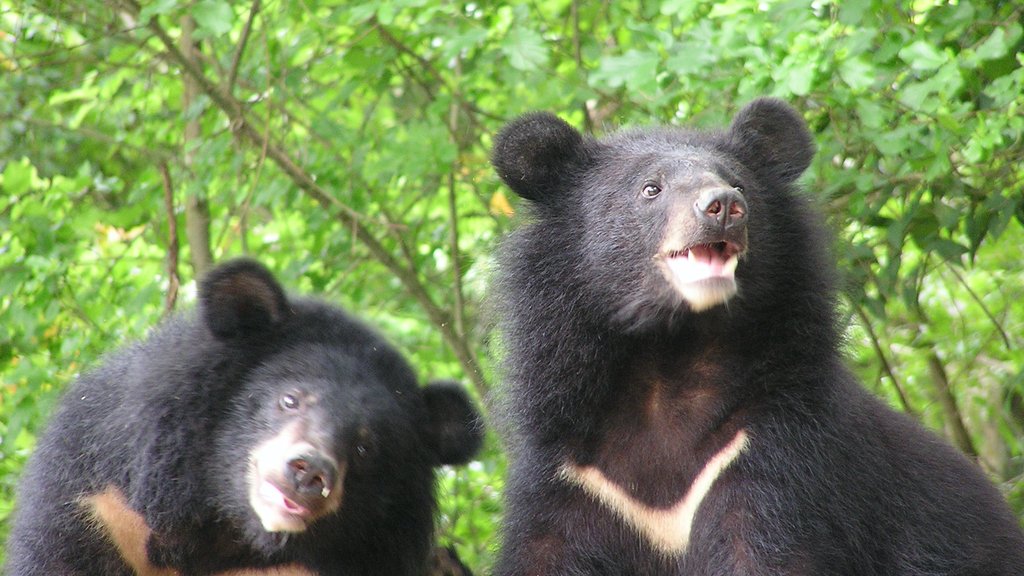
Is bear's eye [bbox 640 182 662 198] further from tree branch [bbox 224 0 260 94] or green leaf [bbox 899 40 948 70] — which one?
tree branch [bbox 224 0 260 94]

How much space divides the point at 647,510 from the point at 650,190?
116 cm

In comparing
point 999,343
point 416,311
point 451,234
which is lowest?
point 999,343

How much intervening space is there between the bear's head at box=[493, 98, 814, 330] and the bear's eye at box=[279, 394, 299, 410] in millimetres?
967

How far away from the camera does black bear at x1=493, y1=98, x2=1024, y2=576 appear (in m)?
4.63

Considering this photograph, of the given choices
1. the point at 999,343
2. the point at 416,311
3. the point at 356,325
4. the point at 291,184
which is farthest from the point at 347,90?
the point at 999,343

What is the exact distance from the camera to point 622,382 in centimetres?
493

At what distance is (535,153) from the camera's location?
5.25 m

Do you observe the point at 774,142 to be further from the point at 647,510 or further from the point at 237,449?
the point at 237,449

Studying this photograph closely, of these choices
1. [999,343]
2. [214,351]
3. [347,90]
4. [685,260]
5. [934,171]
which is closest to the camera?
[685,260]

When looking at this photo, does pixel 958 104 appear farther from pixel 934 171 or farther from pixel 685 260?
pixel 685 260

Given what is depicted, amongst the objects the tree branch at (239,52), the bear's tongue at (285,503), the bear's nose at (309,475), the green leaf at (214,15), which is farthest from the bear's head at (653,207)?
the tree branch at (239,52)

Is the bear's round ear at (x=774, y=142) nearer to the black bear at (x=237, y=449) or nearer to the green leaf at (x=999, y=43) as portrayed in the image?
the green leaf at (x=999, y=43)

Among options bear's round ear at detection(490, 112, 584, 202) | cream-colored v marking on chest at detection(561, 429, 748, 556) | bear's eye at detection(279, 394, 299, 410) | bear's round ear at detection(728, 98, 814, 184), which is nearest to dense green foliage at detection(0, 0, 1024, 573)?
bear's round ear at detection(728, 98, 814, 184)

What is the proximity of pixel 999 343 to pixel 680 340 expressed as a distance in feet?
12.6
